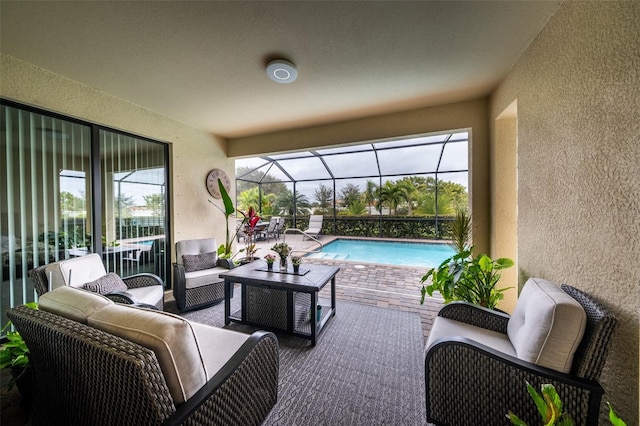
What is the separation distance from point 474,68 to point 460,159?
571cm

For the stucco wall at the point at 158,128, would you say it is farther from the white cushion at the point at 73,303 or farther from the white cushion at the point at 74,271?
the white cushion at the point at 73,303

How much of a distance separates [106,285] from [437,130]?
167 inches

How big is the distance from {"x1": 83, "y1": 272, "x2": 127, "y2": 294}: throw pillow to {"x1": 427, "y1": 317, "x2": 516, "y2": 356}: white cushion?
282 cm

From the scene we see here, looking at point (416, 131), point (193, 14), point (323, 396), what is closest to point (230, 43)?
point (193, 14)

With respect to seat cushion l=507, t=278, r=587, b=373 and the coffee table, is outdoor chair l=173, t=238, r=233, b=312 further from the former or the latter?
seat cushion l=507, t=278, r=587, b=373

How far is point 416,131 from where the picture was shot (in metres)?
3.29

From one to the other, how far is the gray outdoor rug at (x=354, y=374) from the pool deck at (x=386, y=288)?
1.01 feet

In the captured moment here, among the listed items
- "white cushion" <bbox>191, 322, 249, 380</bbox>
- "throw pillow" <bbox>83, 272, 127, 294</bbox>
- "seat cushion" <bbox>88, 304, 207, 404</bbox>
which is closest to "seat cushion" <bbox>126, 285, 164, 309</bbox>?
"throw pillow" <bbox>83, 272, 127, 294</bbox>

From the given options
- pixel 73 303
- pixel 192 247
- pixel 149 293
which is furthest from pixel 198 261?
pixel 73 303

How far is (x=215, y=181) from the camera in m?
4.39

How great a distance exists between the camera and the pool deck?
3.10m

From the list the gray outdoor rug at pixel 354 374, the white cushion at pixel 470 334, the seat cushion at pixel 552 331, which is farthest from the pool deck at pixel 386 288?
the seat cushion at pixel 552 331

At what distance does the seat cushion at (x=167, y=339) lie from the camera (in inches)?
35.6

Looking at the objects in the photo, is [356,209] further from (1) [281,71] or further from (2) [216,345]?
(2) [216,345]
